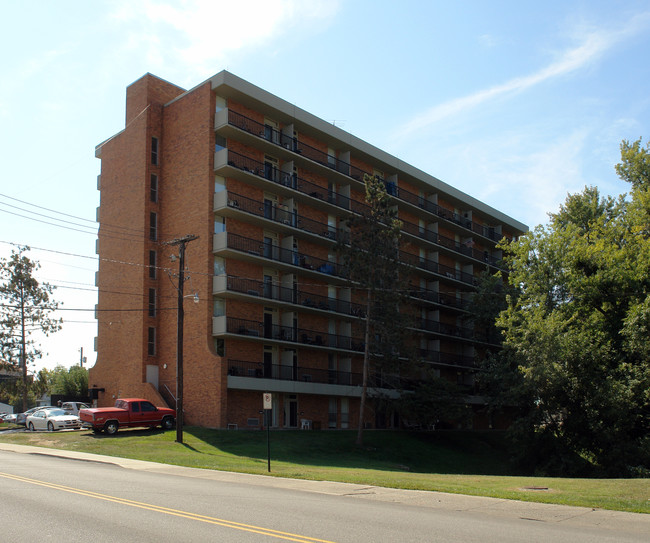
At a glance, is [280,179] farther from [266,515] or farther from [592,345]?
[266,515]

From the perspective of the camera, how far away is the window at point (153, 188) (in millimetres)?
42719

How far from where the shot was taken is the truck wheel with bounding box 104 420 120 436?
1344 inches

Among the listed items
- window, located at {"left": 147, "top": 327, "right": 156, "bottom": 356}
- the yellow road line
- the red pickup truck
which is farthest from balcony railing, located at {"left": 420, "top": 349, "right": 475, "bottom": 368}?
the yellow road line

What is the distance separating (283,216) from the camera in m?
43.5

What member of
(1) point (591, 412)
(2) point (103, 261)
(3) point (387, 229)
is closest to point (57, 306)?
(2) point (103, 261)

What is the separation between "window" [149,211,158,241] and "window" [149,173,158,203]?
39.1 inches

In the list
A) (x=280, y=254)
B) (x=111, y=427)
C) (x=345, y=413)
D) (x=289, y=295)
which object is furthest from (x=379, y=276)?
(x=111, y=427)

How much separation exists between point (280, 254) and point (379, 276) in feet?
25.6

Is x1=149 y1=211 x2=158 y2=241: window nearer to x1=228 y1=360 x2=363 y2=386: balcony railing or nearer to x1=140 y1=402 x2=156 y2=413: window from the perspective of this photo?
x1=228 y1=360 x2=363 y2=386: balcony railing

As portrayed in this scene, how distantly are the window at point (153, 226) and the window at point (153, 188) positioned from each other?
993mm

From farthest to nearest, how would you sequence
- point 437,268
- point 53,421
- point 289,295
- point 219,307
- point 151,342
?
1. point 437,268
2. point 289,295
3. point 151,342
4. point 219,307
5. point 53,421

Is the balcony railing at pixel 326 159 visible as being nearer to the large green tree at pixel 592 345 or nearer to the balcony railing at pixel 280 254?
the balcony railing at pixel 280 254

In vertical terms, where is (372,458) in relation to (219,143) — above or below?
below

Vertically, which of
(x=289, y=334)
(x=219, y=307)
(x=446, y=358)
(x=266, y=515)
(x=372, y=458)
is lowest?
(x=372, y=458)
